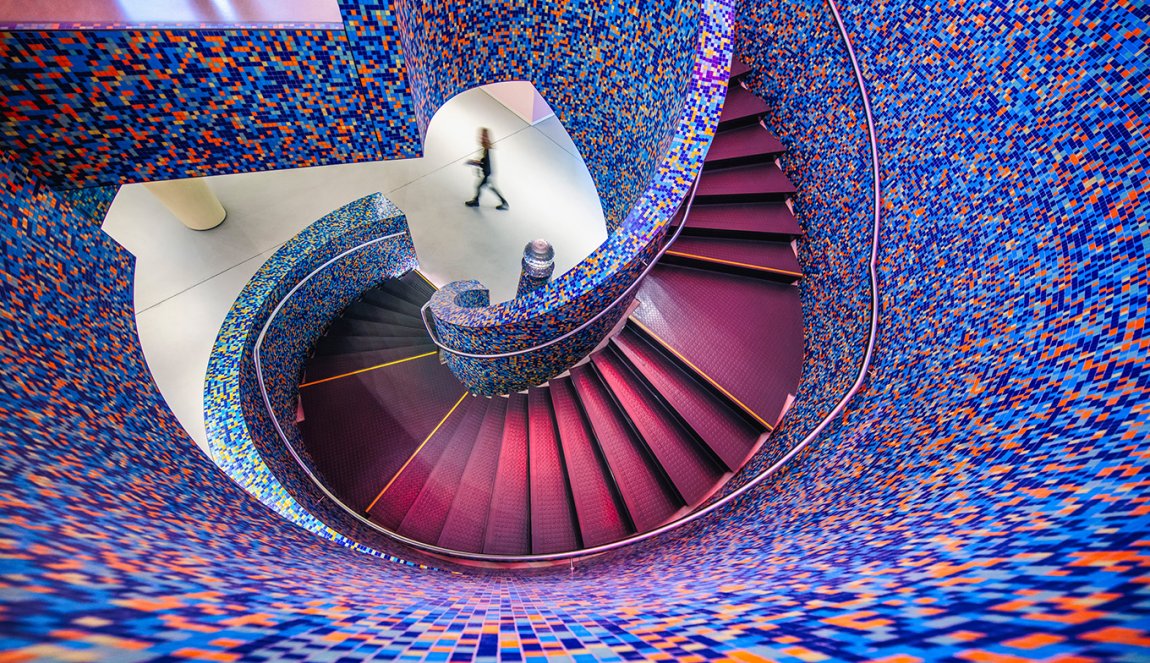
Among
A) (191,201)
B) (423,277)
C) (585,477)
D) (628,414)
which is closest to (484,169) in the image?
(423,277)

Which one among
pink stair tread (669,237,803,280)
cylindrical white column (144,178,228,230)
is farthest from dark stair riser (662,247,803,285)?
cylindrical white column (144,178,228,230)

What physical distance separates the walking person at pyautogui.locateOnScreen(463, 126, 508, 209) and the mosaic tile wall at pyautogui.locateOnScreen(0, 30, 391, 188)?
358 cm

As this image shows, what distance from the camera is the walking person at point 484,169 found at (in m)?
5.75

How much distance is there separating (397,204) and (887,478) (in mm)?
6673

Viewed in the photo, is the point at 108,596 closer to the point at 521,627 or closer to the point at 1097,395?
the point at 521,627

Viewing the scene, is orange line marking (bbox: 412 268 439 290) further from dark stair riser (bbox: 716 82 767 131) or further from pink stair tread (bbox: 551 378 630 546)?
dark stair riser (bbox: 716 82 767 131)

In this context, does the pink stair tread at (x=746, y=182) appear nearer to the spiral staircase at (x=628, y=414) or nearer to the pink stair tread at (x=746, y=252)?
the spiral staircase at (x=628, y=414)

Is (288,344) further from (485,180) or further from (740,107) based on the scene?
(740,107)

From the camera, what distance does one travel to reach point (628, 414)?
325 cm

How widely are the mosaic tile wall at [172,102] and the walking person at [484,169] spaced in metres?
3.58

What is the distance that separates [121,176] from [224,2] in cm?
94

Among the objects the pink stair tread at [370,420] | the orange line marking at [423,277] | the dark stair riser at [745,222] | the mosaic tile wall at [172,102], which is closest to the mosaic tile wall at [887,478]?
the mosaic tile wall at [172,102]

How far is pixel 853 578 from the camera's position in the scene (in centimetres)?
98

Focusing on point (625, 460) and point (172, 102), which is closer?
point (172, 102)
